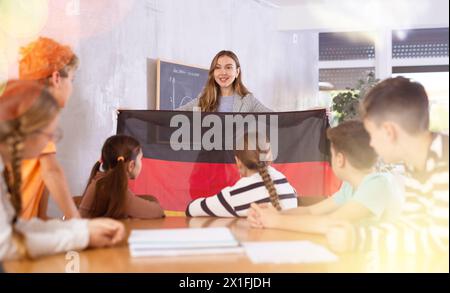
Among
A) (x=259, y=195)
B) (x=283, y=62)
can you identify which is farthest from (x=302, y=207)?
(x=283, y=62)

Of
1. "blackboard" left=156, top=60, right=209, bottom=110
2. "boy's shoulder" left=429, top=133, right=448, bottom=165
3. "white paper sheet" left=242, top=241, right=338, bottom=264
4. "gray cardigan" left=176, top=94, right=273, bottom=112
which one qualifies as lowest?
"white paper sheet" left=242, top=241, right=338, bottom=264

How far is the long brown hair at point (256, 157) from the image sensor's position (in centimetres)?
130

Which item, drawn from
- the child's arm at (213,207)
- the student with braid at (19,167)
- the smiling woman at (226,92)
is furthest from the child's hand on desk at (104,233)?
the smiling woman at (226,92)

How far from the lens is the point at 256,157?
1415 millimetres

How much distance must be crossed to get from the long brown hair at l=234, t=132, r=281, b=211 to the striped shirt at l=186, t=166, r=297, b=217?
13 mm

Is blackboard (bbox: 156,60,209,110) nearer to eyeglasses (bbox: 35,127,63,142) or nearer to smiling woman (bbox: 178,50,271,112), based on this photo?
smiling woman (bbox: 178,50,271,112)

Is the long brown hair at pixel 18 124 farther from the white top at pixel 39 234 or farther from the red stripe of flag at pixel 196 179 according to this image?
the red stripe of flag at pixel 196 179

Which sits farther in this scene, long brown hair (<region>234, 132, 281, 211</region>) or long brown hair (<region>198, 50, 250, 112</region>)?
long brown hair (<region>198, 50, 250, 112</region>)

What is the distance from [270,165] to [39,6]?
2.37 feet

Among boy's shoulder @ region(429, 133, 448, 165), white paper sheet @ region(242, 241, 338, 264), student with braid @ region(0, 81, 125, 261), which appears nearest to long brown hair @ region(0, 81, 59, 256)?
student with braid @ region(0, 81, 125, 261)

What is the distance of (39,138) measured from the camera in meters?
0.94

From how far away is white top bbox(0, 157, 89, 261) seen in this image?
0.90 metres

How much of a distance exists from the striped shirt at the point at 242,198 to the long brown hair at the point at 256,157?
1 cm
